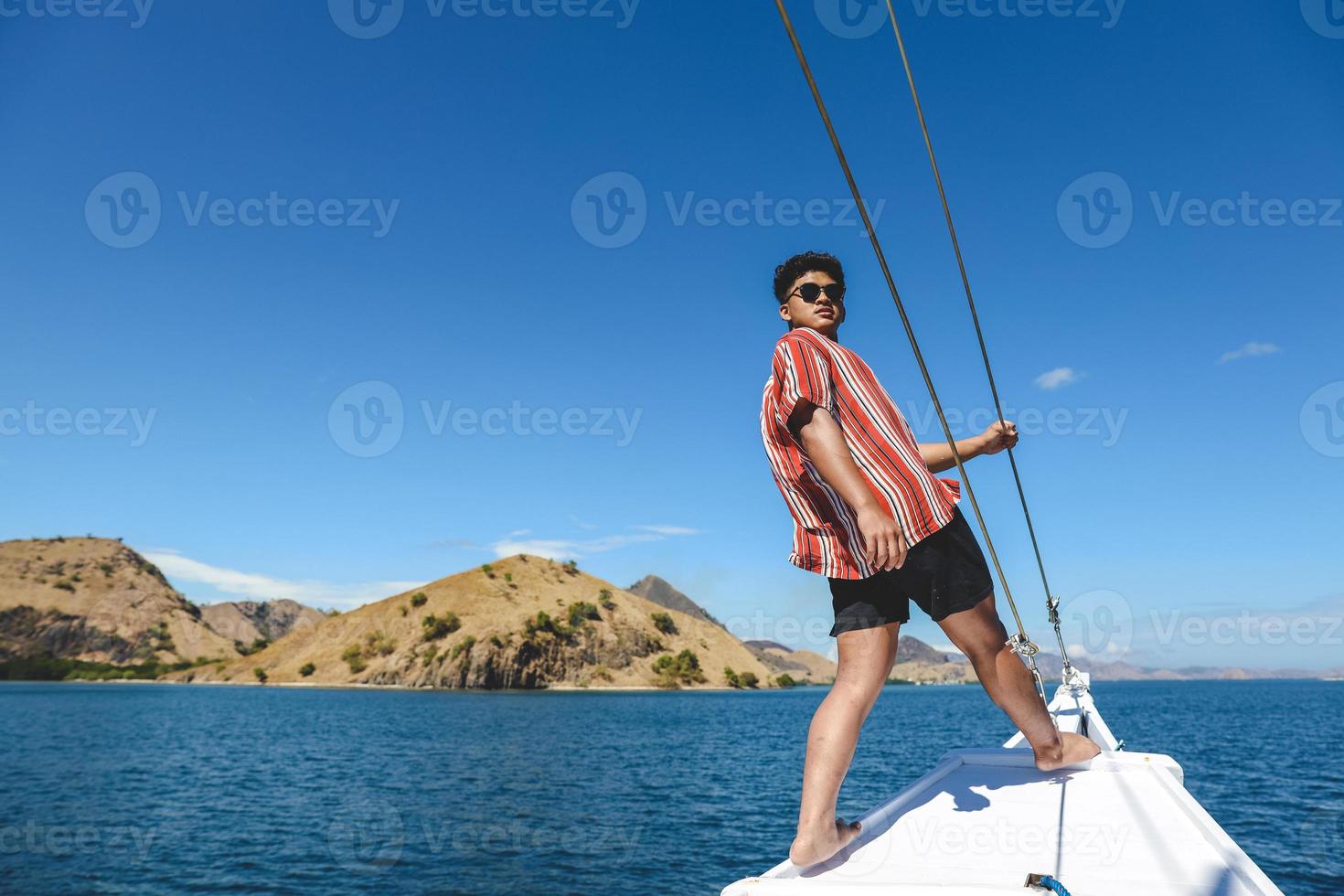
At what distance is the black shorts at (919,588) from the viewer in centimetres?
271

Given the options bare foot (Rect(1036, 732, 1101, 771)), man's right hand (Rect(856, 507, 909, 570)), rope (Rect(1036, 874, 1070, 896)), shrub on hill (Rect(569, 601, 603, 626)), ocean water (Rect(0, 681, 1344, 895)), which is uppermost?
man's right hand (Rect(856, 507, 909, 570))

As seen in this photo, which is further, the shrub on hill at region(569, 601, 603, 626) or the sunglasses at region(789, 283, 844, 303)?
the shrub on hill at region(569, 601, 603, 626)

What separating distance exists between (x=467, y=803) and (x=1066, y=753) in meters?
20.3

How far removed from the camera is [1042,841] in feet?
8.39

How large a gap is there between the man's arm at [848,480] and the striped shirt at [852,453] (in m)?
0.06

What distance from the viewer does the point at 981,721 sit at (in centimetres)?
5994

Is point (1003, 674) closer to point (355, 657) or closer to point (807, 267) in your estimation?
point (807, 267)

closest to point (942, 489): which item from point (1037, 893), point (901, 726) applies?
point (1037, 893)

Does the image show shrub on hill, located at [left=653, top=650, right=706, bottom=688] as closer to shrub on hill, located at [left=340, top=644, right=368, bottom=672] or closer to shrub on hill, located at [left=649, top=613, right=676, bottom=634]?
shrub on hill, located at [left=649, top=613, right=676, bottom=634]

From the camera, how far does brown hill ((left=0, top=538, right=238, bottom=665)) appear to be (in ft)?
453

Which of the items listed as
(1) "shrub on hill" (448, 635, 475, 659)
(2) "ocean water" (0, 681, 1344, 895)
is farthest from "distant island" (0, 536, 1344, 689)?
(2) "ocean water" (0, 681, 1344, 895)

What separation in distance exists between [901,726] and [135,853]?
149 feet

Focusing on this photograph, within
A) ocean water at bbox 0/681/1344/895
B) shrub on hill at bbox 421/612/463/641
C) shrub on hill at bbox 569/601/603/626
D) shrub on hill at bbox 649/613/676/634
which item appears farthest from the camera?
shrub on hill at bbox 649/613/676/634

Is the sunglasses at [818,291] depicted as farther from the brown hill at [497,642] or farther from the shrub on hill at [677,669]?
the shrub on hill at [677,669]
